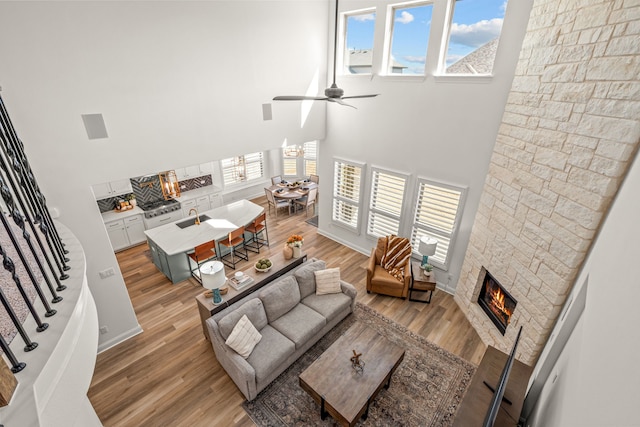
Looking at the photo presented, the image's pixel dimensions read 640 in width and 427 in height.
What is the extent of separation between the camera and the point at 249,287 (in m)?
5.37

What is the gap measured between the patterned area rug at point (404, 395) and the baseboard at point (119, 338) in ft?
8.77

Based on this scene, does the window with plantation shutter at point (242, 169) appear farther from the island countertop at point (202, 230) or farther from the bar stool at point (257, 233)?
the bar stool at point (257, 233)

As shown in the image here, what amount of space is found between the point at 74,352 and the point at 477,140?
19.5 ft

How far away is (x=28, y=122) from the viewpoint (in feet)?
12.0

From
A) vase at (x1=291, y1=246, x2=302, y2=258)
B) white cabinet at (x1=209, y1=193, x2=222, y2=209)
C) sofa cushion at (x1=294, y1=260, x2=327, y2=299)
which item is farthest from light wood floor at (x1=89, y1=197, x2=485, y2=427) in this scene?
white cabinet at (x1=209, y1=193, x2=222, y2=209)

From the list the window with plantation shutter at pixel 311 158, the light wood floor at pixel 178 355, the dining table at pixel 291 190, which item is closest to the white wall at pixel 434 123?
the light wood floor at pixel 178 355

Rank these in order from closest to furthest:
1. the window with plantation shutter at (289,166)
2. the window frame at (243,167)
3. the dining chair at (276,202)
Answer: the dining chair at (276,202)
the window frame at (243,167)
the window with plantation shutter at (289,166)

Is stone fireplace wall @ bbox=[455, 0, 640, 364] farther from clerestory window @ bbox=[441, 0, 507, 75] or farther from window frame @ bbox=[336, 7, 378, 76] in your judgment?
window frame @ bbox=[336, 7, 378, 76]

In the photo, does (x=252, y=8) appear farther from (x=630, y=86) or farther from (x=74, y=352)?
(x=74, y=352)

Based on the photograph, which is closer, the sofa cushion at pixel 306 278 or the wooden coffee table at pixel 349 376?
the wooden coffee table at pixel 349 376

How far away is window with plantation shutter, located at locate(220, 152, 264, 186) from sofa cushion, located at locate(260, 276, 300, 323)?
663 centimetres

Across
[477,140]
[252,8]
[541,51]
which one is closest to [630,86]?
[541,51]

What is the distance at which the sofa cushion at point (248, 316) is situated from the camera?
4.41m

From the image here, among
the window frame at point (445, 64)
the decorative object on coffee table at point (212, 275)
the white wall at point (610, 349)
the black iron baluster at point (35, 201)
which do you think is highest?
the window frame at point (445, 64)
